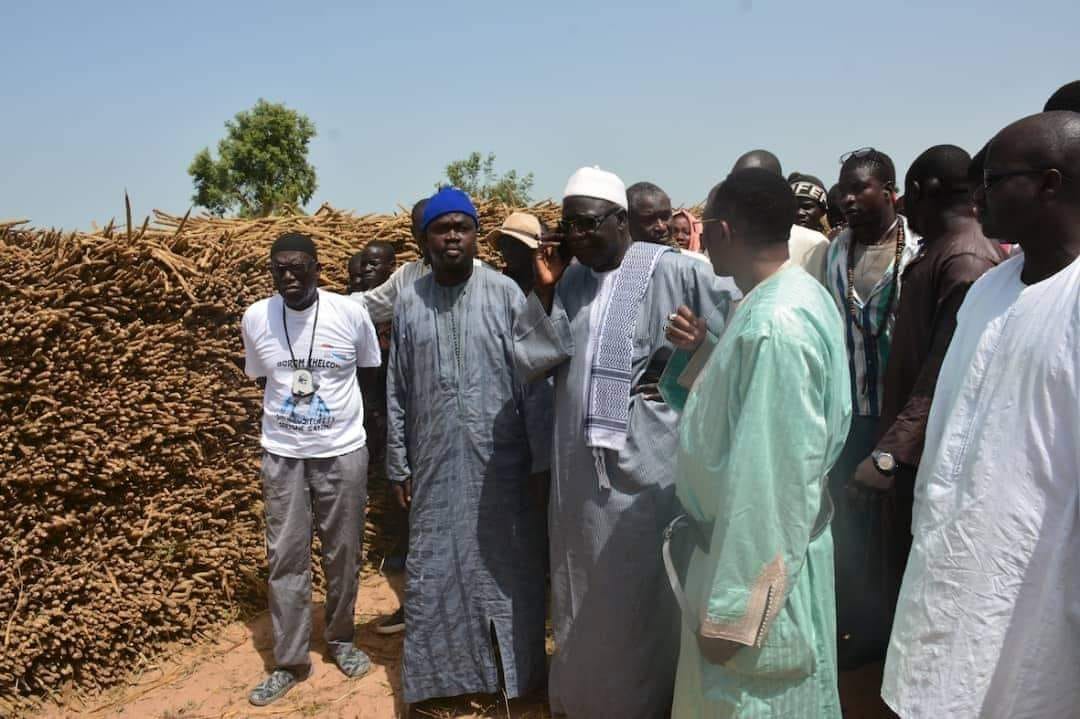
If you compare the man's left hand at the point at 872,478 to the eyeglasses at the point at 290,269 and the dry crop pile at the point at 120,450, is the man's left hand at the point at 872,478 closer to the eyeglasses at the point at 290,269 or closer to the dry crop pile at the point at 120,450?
the eyeglasses at the point at 290,269

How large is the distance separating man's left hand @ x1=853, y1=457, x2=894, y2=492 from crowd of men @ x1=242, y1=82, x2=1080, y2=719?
0.01m

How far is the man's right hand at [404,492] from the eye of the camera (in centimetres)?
400

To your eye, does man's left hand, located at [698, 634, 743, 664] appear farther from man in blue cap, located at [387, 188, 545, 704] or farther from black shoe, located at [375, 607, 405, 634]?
black shoe, located at [375, 607, 405, 634]

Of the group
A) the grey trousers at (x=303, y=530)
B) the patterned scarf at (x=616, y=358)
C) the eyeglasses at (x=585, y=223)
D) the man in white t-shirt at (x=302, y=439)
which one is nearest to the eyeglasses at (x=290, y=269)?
the man in white t-shirt at (x=302, y=439)

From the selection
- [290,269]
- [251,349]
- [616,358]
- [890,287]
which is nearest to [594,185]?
[616,358]

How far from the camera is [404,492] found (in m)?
4.01

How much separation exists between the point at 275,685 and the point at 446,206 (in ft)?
8.21

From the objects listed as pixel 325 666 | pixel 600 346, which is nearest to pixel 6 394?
pixel 325 666

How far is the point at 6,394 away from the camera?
155 inches

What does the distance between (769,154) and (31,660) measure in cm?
458

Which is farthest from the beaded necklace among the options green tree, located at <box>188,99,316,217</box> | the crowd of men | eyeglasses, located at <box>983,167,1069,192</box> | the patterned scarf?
green tree, located at <box>188,99,316,217</box>

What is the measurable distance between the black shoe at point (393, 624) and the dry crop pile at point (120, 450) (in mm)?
808

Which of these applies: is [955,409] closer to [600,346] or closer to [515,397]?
[600,346]

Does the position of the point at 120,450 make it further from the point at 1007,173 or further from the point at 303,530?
the point at 1007,173
